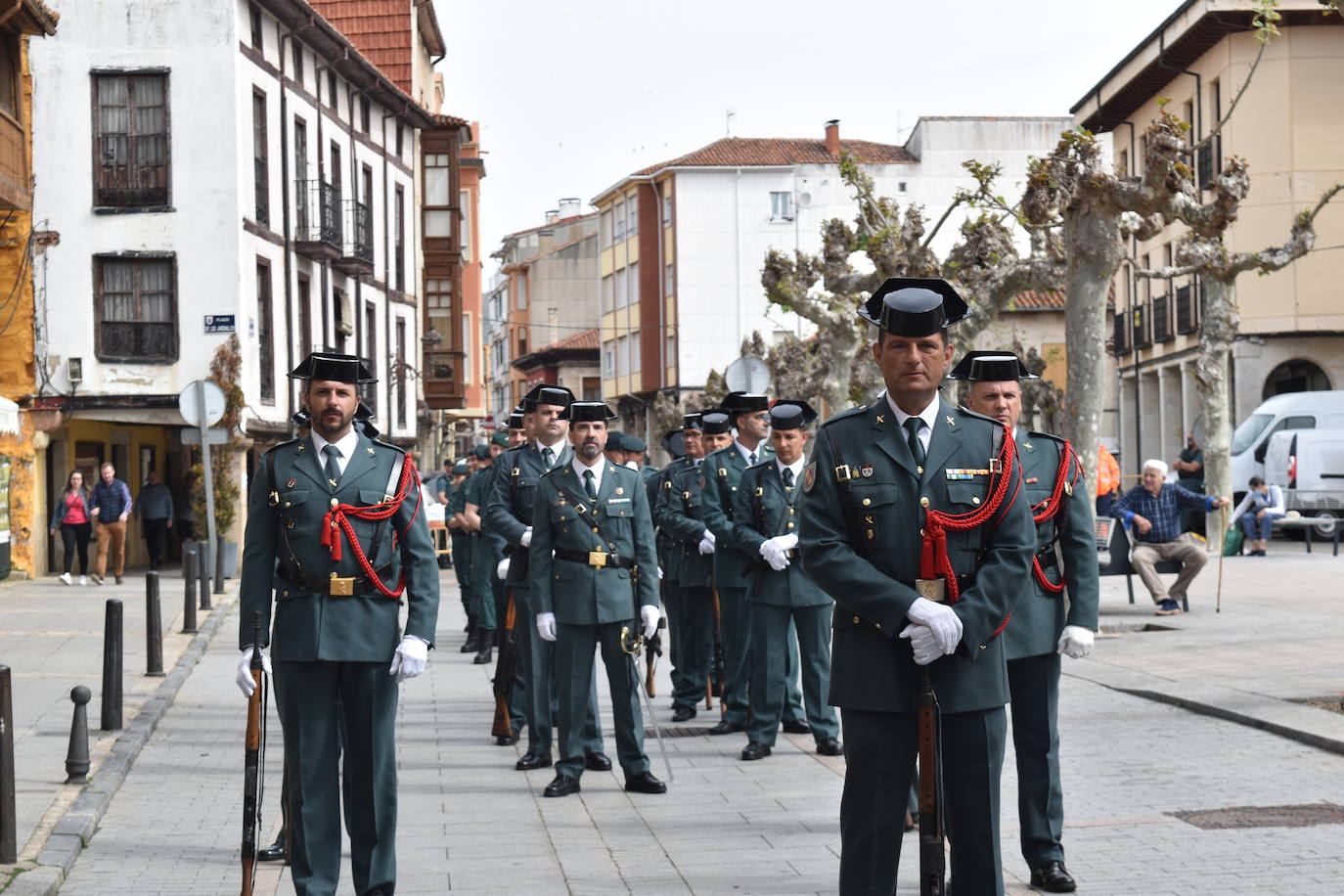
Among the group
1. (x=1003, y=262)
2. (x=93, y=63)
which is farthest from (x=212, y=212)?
(x=1003, y=262)

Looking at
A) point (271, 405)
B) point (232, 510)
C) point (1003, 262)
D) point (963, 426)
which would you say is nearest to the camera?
point (963, 426)

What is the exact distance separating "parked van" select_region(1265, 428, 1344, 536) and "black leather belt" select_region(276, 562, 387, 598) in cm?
2851

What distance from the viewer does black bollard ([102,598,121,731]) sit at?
11828 millimetres

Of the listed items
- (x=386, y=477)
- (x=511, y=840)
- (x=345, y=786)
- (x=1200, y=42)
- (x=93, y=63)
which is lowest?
(x=511, y=840)

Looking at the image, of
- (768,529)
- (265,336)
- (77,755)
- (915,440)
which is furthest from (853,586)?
(265,336)

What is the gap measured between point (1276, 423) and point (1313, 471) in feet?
7.82

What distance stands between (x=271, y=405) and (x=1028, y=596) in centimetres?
2870

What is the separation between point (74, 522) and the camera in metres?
28.4

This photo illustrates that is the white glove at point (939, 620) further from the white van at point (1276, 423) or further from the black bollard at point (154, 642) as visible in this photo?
the white van at point (1276, 423)

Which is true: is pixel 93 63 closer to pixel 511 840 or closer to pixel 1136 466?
pixel 511 840

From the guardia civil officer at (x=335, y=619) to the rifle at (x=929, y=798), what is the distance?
2.32 metres

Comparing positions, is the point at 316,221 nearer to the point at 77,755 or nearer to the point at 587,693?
the point at 77,755

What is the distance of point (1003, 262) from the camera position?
27.1 metres

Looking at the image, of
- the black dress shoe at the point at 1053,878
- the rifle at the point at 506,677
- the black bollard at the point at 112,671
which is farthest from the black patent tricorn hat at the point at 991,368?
the black bollard at the point at 112,671
